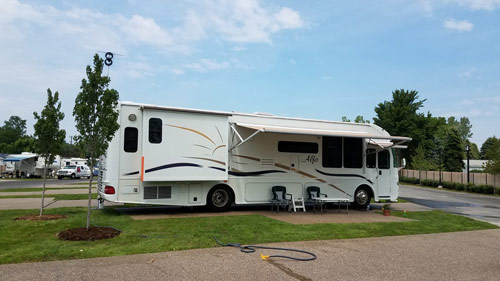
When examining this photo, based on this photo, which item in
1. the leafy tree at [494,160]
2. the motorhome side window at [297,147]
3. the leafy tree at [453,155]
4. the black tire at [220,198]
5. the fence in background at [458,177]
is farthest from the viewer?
the leafy tree at [453,155]

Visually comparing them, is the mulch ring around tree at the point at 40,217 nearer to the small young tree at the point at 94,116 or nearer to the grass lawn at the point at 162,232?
the grass lawn at the point at 162,232

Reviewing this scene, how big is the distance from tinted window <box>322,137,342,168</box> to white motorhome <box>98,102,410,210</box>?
3 centimetres

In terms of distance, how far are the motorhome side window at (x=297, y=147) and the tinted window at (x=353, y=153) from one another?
1.22 metres

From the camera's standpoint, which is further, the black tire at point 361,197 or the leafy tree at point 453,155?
the leafy tree at point 453,155

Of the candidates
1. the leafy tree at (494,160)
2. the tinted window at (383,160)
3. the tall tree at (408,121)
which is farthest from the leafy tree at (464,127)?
the tinted window at (383,160)

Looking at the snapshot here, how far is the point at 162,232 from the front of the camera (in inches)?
320

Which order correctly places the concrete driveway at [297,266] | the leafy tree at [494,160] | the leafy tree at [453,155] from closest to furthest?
the concrete driveway at [297,266] < the leafy tree at [494,160] < the leafy tree at [453,155]

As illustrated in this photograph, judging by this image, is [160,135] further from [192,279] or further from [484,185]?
[484,185]

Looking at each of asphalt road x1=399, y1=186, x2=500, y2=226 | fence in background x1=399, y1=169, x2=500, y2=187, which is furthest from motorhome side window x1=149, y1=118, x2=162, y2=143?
fence in background x1=399, y1=169, x2=500, y2=187

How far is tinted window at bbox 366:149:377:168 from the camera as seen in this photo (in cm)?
1397

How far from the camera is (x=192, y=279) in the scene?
5.07 meters

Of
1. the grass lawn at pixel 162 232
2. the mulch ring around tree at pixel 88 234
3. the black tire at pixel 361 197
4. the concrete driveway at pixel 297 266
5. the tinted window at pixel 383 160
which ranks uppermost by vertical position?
the tinted window at pixel 383 160

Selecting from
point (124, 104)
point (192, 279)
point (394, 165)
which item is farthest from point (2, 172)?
point (192, 279)

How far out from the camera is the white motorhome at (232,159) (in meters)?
10.6
